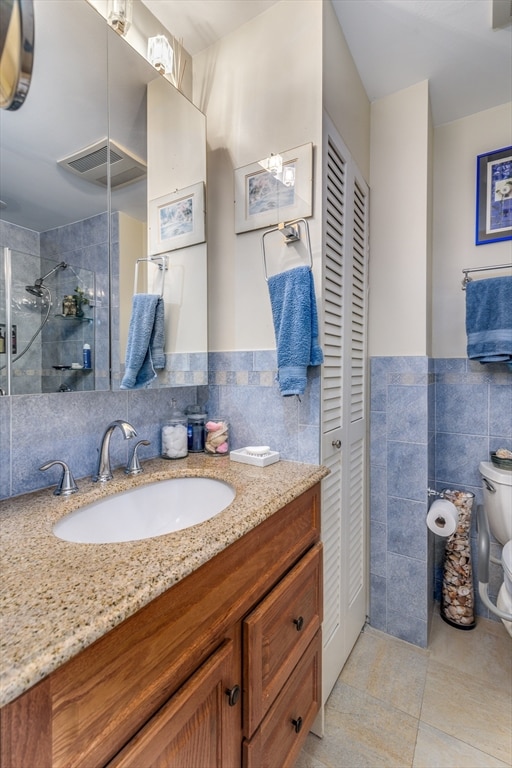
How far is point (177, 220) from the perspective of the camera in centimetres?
132

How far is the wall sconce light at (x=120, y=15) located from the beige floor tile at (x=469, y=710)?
2.52 meters

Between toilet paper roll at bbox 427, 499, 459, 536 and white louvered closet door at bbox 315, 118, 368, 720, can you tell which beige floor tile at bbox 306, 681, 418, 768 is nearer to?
white louvered closet door at bbox 315, 118, 368, 720

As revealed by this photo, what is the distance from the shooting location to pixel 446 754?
3.77 ft

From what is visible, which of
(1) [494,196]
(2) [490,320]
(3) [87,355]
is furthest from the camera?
(1) [494,196]

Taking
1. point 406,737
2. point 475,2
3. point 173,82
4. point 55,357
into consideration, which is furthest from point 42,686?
point 475,2

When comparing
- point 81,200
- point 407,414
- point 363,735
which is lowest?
point 363,735

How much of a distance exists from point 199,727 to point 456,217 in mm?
2174

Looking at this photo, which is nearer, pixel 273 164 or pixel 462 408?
pixel 273 164

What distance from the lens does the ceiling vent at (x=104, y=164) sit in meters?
0.99

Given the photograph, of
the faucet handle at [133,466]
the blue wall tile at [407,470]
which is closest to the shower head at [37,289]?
the faucet handle at [133,466]

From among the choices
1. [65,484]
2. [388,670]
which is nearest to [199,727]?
[65,484]

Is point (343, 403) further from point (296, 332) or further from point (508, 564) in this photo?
point (508, 564)

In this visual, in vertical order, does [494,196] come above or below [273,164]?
above

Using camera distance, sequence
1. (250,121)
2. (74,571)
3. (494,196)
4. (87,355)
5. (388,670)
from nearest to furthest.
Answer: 1. (74,571)
2. (87,355)
3. (250,121)
4. (388,670)
5. (494,196)
